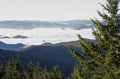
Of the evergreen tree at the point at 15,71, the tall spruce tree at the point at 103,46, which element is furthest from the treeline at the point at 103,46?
the evergreen tree at the point at 15,71

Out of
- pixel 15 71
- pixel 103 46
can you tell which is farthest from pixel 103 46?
pixel 15 71

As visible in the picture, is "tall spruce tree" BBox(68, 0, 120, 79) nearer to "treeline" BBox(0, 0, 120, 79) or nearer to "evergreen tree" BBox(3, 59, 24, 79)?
"treeline" BBox(0, 0, 120, 79)

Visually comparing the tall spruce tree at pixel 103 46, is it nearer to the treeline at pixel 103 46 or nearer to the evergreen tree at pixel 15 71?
the treeline at pixel 103 46

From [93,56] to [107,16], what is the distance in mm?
2572

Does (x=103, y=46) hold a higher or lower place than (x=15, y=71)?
higher

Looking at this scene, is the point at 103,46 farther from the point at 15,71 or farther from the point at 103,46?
the point at 15,71

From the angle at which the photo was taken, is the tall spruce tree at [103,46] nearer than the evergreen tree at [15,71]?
Yes

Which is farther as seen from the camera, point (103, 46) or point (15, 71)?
point (15, 71)

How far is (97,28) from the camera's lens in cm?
2109

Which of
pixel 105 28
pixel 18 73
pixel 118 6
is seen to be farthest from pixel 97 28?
pixel 18 73

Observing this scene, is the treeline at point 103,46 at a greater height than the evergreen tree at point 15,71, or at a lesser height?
greater

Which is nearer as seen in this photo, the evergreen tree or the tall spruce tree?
the tall spruce tree

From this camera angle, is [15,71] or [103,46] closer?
[103,46]

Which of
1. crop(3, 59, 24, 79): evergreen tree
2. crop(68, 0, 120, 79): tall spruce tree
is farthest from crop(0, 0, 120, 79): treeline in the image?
crop(3, 59, 24, 79): evergreen tree
